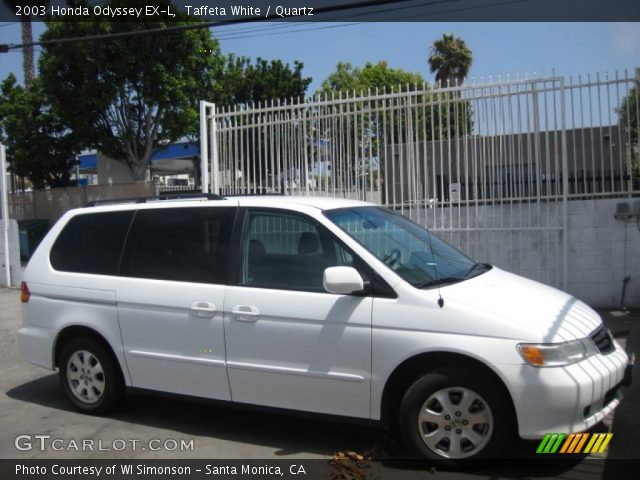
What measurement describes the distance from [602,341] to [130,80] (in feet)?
52.9

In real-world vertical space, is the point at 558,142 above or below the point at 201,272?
above

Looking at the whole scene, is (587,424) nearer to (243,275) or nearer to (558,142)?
(243,275)

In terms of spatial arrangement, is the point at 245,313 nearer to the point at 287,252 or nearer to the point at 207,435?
the point at 287,252

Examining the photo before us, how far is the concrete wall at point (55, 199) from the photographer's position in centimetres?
1596

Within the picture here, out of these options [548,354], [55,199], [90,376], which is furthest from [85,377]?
[55,199]

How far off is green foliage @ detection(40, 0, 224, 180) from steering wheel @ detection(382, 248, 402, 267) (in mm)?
14355

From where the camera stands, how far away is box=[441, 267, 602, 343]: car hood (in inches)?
157

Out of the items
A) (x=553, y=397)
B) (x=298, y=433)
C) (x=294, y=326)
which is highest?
(x=294, y=326)

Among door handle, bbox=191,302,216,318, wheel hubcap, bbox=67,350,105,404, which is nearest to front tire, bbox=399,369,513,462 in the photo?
door handle, bbox=191,302,216,318

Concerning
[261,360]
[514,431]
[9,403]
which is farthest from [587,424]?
[9,403]

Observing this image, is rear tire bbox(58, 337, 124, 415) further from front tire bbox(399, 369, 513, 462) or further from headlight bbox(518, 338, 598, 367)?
headlight bbox(518, 338, 598, 367)

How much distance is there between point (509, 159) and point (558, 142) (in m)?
0.65

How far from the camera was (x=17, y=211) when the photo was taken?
19.1 metres

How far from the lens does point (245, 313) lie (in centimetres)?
465
